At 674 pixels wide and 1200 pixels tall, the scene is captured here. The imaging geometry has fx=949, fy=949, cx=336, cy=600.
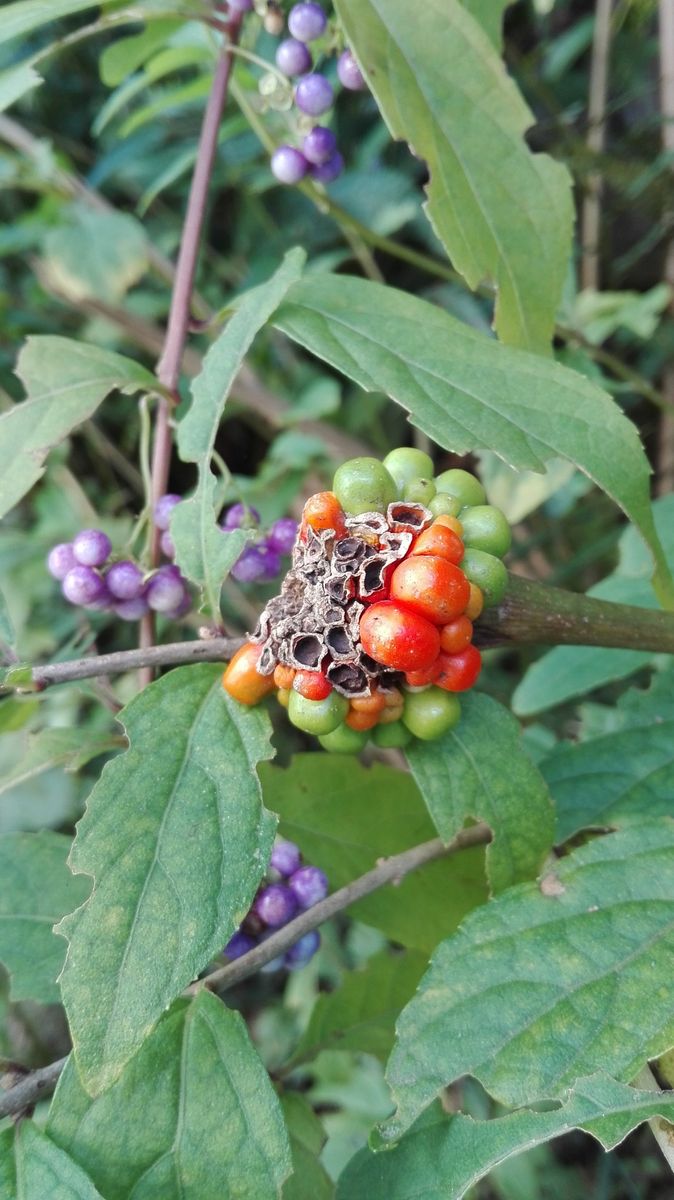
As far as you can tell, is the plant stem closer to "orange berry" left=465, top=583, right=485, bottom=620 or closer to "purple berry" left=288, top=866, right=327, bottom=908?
"orange berry" left=465, top=583, right=485, bottom=620

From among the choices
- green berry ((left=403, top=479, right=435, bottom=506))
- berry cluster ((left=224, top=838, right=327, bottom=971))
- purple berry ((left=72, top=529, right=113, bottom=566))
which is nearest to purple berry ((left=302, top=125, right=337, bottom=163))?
purple berry ((left=72, top=529, right=113, bottom=566))

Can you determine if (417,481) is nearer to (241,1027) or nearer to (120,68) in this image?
(241,1027)

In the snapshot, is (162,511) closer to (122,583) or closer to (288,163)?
(122,583)

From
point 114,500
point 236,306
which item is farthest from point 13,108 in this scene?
point 236,306

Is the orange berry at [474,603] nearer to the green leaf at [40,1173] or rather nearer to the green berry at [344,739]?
the green berry at [344,739]

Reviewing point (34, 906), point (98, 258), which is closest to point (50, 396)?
point (34, 906)

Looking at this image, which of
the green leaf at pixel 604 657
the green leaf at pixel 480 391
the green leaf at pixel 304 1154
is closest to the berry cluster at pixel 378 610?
the green leaf at pixel 480 391
